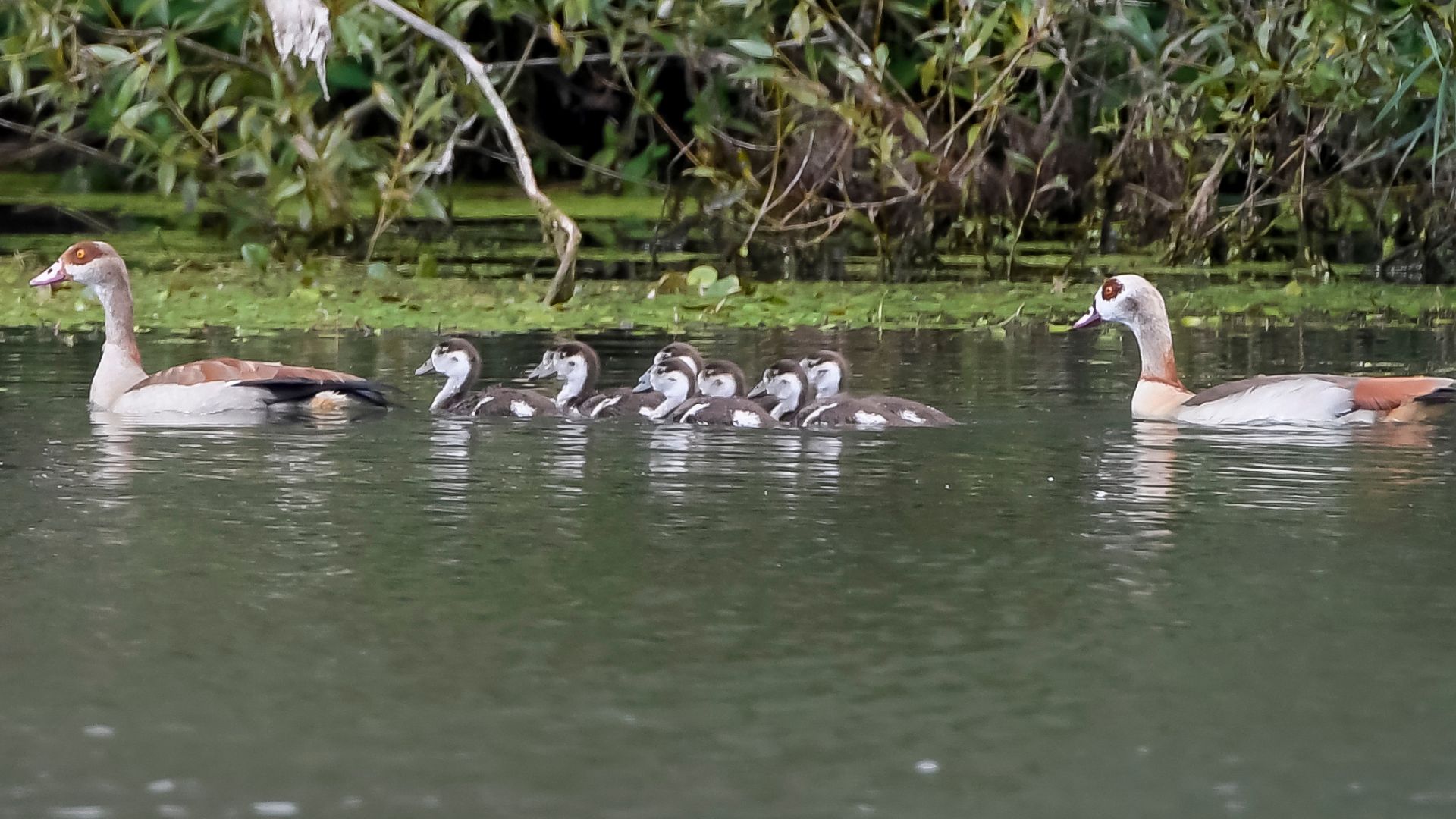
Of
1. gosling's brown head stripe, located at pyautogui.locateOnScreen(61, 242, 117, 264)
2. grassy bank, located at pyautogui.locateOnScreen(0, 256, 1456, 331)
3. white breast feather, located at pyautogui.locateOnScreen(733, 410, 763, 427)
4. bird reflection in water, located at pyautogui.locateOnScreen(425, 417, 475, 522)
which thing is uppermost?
gosling's brown head stripe, located at pyautogui.locateOnScreen(61, 242, 117, 264)

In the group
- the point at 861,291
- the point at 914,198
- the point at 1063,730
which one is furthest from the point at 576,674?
the point at 914,198

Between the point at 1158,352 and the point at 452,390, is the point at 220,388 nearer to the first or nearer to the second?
the point at 452,390

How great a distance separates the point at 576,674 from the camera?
15.4 ft

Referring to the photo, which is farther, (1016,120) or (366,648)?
(1016,120)

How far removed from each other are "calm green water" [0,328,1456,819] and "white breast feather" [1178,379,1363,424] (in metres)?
0.12

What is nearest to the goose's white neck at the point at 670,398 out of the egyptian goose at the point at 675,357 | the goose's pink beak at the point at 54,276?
the egyptian goose at the point at 675,357

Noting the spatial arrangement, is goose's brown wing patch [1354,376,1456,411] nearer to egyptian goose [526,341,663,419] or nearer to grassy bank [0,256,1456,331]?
egyptian goose [526,341,663,419]

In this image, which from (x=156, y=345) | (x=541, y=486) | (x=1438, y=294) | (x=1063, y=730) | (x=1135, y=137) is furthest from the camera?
(x=1135, y=137)

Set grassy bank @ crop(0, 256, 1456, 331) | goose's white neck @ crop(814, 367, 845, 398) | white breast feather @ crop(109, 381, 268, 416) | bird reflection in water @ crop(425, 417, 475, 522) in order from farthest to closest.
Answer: grassy bank @ crop(0, 256, 1456, 331) → goose's white neck @ crop(814, 367, 845, 398) → white breast feather @ crop(109, 381, 268, 416) → bird reflection in water @ crop(425, 417, 475, 522)

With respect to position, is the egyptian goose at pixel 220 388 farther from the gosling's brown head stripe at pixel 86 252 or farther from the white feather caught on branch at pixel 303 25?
the white feather caught on branch at pixel 303 25

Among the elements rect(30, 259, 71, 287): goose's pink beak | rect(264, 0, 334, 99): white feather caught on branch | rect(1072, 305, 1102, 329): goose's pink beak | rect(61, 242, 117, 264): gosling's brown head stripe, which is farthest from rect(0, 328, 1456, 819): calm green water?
rect(264, 0, 334, 99): white feather caught on branch

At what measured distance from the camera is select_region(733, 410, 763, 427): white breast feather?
8867 mm

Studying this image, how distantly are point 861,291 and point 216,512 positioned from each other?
7.79m

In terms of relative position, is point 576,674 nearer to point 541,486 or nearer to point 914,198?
point 541,486
